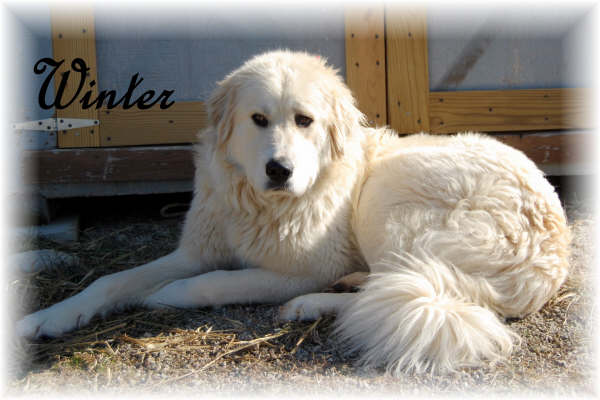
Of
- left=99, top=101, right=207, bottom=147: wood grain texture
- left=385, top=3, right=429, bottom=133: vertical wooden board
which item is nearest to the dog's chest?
left=99, top=101, right=207, bottom=147: wood grain texture

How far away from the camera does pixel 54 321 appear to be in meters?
2.32

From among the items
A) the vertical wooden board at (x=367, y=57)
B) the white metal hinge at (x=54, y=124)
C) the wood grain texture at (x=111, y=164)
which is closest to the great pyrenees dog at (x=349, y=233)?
the wood grain texture at (x=111, y=164)

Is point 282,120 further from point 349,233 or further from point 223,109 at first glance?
point 349,233

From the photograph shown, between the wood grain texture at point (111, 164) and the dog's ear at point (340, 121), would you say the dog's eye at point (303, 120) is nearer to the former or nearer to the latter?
the dog's ear at point (340, 121)

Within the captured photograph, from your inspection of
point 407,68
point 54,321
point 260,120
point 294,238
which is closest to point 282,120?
point 260,120

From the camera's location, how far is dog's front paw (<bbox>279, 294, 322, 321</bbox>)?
2420 mm

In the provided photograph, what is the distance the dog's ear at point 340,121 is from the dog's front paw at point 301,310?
2.63ft

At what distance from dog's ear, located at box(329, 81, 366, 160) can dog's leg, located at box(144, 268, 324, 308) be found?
733 mm

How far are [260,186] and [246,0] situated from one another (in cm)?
223

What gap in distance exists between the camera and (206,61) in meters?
4.01

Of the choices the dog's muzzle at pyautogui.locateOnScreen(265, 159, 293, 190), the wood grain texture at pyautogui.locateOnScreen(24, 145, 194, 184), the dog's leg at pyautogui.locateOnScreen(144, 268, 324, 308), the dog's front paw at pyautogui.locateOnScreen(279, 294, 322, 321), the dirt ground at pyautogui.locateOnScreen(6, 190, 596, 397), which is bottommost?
the dirt ground at pyautogui.locateOnScreen(6, 190, 596, 397)

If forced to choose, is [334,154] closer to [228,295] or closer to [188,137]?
[228,295]

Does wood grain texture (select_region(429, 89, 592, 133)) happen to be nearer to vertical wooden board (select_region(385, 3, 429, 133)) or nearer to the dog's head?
vertical wooden board (select_region(385, 3, 429, 133))

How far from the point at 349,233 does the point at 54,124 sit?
260cm
